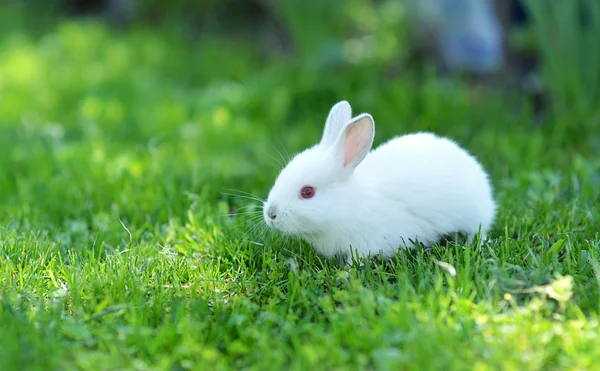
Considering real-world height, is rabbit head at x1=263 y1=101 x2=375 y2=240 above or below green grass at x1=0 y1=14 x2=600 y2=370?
above

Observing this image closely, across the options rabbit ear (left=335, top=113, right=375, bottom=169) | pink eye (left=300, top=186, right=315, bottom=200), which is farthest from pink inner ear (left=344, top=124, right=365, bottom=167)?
pink eye (left=300, top=186, right=315, bottom=200)

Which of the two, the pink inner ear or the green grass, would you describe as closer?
the green grass

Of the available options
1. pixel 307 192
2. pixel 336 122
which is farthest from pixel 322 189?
pixel 336 122

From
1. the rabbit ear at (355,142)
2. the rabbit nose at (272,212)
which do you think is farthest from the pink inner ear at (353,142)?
the rabbit nose at (272,212)

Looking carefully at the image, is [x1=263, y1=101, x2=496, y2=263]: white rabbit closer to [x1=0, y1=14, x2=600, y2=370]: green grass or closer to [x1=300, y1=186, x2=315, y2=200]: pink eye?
[x1=300, y1=186, x2=315, y2=200]: pink eye

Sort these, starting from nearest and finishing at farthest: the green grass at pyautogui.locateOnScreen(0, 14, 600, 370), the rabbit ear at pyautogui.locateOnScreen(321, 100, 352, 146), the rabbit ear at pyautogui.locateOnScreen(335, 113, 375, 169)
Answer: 1. the green grass at pyautogui.locateOnScreen(0, 14, 600, 370)
2. the rabbit ear at pyautogui.locateOnScreen(335, 113, 375, 169)
3. the rabbit ear at pyautogui.locateOnScreen(321, 100, 352, 146)

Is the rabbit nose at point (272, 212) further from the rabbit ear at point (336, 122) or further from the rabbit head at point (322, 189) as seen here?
the rabbit ear at point (336, 122)

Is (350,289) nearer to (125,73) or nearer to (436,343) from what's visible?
(436,343)

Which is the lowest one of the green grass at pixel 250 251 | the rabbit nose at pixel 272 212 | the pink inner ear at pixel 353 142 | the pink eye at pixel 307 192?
the green grass at pixel 250 251
